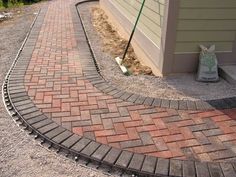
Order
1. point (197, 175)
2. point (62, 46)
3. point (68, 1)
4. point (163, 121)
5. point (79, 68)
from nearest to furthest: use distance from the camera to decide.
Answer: point (197, 175) < point (163, 121) < point (79, 68) < point (62, 46) < point (68, 1)

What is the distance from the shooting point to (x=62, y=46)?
691 cm

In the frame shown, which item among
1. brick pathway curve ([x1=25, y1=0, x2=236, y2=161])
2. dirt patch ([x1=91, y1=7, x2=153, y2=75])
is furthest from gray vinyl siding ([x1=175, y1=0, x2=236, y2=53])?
brick pathway curve ([x1=25, y1=0, x2=236, y2=161])

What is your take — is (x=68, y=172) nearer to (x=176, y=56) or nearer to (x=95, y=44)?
(x=176, y=56)

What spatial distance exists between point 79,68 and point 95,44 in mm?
1811

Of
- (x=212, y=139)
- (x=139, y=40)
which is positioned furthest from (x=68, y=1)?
(x=212, y=139)

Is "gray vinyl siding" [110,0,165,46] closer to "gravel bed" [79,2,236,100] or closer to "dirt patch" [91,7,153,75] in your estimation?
"dirt patch" [91,7,153,75]

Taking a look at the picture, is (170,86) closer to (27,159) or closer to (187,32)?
(187,32)

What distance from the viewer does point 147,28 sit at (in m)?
5.98

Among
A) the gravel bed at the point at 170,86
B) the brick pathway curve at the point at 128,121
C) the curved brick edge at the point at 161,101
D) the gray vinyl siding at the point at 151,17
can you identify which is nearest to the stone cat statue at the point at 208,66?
the gravel bed at the point at 170,86

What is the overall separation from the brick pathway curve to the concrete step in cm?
98

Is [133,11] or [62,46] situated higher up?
[133,11]

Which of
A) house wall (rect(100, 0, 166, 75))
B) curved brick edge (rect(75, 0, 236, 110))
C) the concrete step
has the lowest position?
curved brick edge (rect(75, 0, 236, 110))

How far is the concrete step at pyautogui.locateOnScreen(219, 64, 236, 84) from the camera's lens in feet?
16.3

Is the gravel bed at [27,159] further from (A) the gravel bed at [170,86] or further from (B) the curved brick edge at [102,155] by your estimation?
(A) the gravel bed at [170,86]
